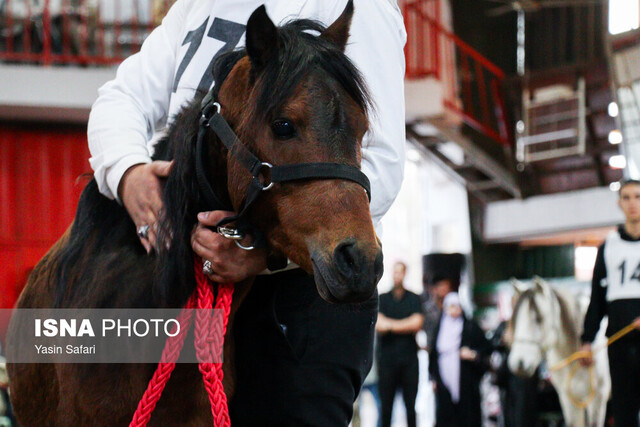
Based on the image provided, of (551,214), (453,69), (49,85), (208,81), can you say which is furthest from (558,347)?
(208,81)

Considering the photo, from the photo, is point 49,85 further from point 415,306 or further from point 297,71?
point 297,71

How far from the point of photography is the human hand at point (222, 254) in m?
1.59

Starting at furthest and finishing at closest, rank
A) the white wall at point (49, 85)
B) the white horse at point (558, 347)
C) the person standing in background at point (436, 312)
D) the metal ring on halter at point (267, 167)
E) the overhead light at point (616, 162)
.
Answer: the overhead light at point (616, 162) < the white wall at point (49, 85) < the person standing in background at point (436, 312) < the white horse at point (558, 347) < the metal ring on halter at point (267, 167)

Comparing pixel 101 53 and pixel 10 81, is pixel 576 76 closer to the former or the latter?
pixel 101 53

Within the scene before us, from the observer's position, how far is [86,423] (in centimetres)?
168

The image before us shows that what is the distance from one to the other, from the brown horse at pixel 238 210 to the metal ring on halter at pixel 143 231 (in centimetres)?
5

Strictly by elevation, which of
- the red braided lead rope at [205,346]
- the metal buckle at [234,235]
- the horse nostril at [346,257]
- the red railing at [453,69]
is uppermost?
the red railing at [453,69]

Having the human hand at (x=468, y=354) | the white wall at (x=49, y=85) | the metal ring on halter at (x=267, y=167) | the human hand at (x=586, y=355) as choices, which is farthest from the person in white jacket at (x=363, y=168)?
the white wall at (x=49, y=85)

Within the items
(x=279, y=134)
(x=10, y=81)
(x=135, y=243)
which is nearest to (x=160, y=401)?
(x=135, y=243)

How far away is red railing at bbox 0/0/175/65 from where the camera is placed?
8672mm

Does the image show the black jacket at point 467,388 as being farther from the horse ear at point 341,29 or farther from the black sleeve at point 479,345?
the horse ear at point 341,29

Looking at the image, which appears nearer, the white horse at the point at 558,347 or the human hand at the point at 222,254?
the human hand at the point at 222,254

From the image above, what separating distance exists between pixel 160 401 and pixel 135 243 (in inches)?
13.8

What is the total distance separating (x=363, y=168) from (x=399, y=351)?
579 cm
